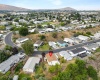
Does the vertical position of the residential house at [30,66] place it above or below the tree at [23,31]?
below

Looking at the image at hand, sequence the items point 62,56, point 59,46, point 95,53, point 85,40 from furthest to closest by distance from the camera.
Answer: point 85,40
point 59,46
point 95,53
point 62,56

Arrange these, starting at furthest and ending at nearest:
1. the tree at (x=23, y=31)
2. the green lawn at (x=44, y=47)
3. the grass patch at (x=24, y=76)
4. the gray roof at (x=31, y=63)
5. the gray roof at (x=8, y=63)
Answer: the tree at (x=23, y=31) < the green lawn at (x=44, y=47) < the gray roof at (x=31, y=63) < the gray roof at (x=8, y=63) < the grass patch at (x=24, y=76)

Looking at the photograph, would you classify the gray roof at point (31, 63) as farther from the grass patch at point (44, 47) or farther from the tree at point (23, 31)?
the tree at point (23, 31)

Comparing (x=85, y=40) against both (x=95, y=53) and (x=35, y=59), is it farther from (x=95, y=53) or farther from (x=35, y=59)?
(x=35, y=59)

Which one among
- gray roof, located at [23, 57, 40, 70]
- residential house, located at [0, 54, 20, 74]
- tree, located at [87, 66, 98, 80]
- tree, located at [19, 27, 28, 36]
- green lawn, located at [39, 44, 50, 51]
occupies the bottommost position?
tree, located at [87, 66, 98, 80]

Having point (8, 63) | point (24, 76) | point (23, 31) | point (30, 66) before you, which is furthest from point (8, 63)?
point (23, 31)

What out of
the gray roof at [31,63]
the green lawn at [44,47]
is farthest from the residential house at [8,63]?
the green lawn at [44,47]

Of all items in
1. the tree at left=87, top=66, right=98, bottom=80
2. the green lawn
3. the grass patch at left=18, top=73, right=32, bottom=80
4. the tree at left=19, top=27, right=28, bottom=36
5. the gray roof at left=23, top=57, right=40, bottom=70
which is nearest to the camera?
the grass patch at left=18, top=73, right=32, bottom=80

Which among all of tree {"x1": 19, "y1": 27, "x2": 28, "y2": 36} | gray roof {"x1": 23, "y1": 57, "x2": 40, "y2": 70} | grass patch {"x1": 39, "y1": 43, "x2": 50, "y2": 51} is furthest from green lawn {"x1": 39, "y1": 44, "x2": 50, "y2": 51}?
tree {"x1": 19, "y1": 27, "x2": 28, "y2": 36}

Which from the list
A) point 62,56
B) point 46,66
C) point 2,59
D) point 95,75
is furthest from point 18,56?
point 95,75

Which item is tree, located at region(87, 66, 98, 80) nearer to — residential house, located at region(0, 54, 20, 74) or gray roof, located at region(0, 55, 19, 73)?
residential house, located at region(0, 54, 20, 74)

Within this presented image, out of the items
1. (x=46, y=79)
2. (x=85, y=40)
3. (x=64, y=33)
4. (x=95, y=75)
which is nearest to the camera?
(x=46, y=79)
